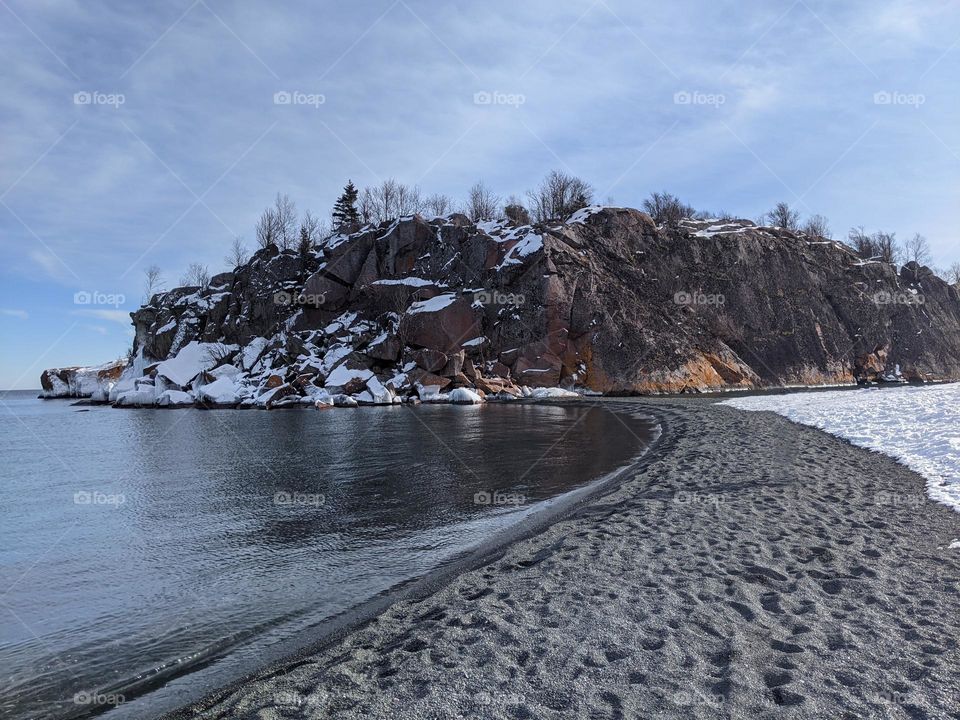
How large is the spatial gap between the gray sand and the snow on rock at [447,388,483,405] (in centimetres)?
3850

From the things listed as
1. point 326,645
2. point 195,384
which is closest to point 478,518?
point 326,645

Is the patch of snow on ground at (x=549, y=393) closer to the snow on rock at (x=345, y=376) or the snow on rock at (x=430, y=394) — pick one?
the snow on rock at (x=430, y=394)

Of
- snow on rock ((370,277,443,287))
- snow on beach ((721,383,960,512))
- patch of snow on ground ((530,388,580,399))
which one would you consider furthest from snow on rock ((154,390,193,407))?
snow on beach ((721,383,960,512))

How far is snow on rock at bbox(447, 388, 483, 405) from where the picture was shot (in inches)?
1908

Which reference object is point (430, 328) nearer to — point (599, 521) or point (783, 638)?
point (599, 521)

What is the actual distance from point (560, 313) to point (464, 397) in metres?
18.8

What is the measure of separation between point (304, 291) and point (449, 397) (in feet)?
100

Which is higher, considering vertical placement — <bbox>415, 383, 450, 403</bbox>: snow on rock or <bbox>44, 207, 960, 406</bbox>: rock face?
<bbox>44, 207, 960, 406</bbox>: rock face

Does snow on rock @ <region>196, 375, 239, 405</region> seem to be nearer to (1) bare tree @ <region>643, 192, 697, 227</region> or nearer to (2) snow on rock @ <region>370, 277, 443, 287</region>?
(2) snow on rock @ <region>370, 277, 443, 287</region>

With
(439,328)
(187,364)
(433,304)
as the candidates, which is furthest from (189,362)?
(439,328)

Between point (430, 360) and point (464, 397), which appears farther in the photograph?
point (430, 360)

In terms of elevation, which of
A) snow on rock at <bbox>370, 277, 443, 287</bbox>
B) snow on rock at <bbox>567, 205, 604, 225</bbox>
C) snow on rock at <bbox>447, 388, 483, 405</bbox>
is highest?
snow on rock at <bbox>567, 205, 604, 225</bbox>

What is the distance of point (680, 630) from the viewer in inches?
218

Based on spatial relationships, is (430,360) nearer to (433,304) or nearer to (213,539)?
(433,304)
